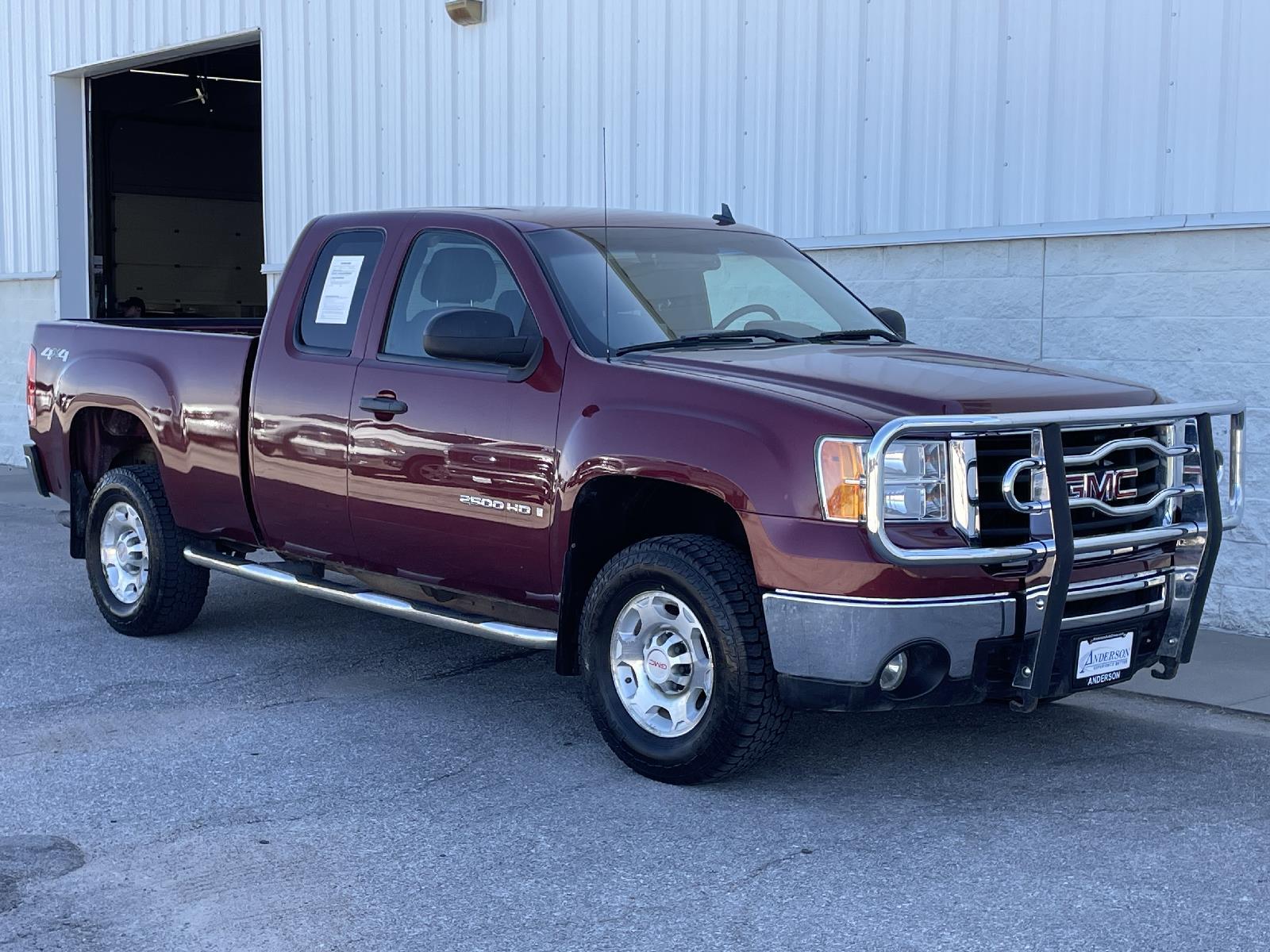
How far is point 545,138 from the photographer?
1163 centimetres

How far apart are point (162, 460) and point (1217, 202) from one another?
5347 millimetres

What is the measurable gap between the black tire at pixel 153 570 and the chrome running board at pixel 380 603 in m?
0.13

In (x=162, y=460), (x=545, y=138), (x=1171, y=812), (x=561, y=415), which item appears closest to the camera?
(x=1171, y=812)

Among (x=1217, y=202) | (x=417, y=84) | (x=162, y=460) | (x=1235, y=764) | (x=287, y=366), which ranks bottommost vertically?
(x=1235, y=764)

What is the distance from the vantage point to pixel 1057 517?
493 centimetres

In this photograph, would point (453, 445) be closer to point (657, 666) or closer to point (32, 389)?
point (657, 666)

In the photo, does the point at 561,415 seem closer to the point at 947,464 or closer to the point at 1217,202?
the point at 947,464

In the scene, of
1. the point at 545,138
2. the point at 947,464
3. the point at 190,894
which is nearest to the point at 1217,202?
the point at 947,464

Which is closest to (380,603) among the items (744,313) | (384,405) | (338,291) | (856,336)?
(384,405)

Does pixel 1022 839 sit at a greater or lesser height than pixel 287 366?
lesser

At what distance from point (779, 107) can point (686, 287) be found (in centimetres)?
412

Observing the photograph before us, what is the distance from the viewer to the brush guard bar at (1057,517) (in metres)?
4.75

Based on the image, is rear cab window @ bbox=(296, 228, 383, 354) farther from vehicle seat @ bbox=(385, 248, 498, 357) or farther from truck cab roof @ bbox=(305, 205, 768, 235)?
vehicle seat @ bbox=(385, 248, 498, 357)

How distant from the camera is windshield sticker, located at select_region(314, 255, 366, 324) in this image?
6.66 m
